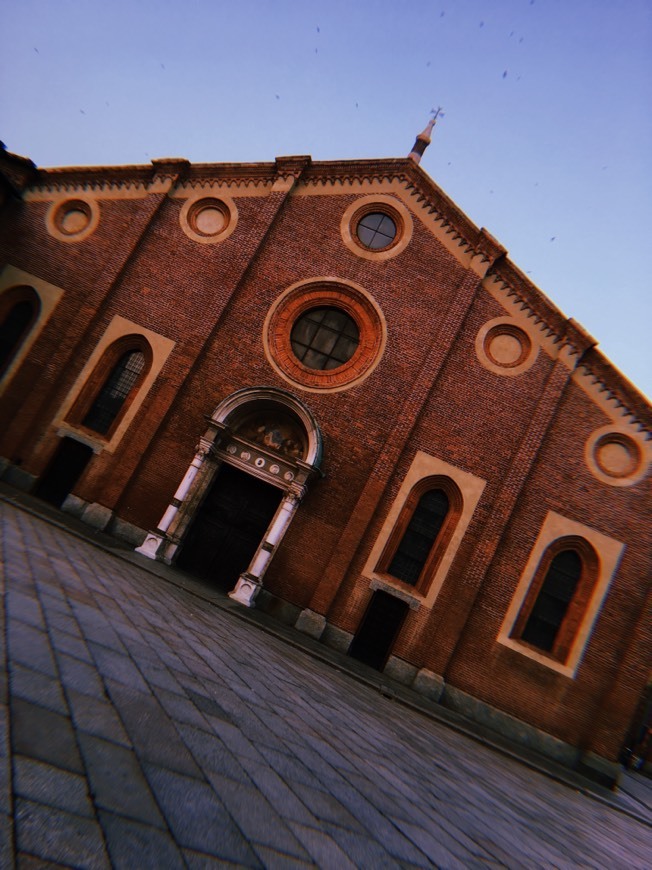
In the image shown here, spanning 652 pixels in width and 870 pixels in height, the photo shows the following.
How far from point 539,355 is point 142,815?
12854 mm

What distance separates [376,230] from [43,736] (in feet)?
44.8

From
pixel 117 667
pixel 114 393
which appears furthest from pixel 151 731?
pixel 114 393

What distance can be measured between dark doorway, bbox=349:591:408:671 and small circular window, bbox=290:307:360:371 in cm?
604

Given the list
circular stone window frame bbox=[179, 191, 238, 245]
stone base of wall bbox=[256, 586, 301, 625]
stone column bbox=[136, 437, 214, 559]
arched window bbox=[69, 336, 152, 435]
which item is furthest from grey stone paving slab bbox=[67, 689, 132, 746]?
circular stone window frame bbox=[179, 191, 238, 245]

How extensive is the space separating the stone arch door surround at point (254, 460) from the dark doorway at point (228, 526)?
342 millimetres

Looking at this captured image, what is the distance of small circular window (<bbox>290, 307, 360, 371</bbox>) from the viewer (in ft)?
44.3

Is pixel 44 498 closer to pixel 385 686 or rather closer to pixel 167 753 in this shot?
pixel 385 686

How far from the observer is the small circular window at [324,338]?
13508 millimetres

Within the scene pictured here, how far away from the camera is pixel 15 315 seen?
14.3m

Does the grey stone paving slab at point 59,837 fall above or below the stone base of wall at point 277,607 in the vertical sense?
above

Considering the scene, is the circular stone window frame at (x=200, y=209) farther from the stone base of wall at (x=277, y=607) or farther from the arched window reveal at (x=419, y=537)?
the stone base of wall at (x=277, y=607)

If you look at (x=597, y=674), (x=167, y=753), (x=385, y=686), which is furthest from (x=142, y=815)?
(x=597, y=674)

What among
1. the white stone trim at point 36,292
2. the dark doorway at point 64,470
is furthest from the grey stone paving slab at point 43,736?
the white stone trim at point 36,292

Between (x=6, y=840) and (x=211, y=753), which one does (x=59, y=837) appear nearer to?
(x=6, y=840)
